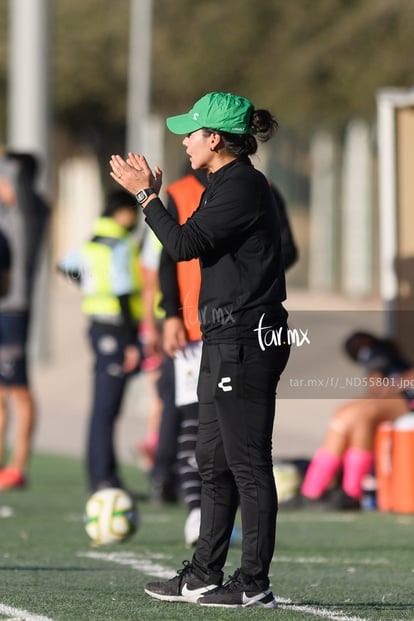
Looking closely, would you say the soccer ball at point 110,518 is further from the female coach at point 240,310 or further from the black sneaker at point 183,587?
the female coach at point 240,310

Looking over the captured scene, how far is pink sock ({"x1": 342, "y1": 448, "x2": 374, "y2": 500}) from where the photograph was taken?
11.1 metres

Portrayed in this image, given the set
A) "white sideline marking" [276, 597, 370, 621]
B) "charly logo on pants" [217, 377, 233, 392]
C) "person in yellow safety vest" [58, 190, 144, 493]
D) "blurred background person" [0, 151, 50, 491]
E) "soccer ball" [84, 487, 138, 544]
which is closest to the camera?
"white sideline marking" [276, 597, 370, 621]

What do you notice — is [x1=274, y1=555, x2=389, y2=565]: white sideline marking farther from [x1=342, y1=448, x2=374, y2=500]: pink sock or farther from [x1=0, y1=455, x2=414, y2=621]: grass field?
[x1=342, y1=448, x2=374, y2=500]: pink sock

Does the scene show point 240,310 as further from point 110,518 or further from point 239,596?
point 110,518

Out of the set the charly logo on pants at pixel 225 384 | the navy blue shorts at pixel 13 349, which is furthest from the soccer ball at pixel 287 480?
the charly logo on pants at pixel 225 384

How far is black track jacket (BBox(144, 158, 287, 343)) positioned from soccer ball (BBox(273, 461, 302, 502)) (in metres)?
4.84

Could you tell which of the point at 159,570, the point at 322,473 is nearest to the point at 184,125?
the point at 159,570

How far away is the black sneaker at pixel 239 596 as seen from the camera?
648cm

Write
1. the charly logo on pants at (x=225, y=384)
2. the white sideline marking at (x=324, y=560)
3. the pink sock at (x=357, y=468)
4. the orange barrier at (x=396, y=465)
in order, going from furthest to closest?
the pink sock at (x=357, y=468) < the orange barrier at (x=396, y=465) < the white sideline marking at (x=324, y=560) < the charly logo on pants at (x=225, y=384)

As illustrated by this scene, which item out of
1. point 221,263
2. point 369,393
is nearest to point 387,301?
point 369,393

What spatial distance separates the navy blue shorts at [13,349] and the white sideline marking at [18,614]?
5.96 m

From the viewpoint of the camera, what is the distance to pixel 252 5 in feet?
110

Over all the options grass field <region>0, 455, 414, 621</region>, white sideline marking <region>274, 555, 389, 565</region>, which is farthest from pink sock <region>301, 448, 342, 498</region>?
white sideline marking <region>274, 555, 389, 565</region>

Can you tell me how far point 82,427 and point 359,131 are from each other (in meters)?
10.4
